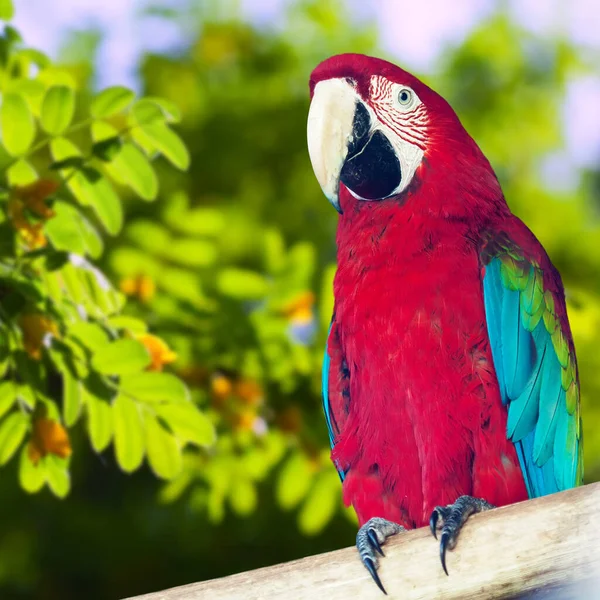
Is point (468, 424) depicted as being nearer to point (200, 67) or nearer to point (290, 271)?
point (290, 271)

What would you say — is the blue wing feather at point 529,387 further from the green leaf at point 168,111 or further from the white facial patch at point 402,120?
the green leaf at point 168,111

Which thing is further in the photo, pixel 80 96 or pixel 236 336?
pixel 80 96

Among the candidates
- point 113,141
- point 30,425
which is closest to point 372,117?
point 113,141

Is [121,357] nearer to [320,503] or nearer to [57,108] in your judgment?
[57,108]

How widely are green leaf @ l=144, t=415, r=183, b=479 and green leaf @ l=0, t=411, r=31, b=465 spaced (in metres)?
0.25

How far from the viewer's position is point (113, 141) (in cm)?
180

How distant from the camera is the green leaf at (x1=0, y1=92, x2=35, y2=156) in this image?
1.76m

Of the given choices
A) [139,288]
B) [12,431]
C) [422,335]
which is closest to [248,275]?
[139,288]

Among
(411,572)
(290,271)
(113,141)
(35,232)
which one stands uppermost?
(113,141)

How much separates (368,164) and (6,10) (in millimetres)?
867

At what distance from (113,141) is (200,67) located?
7.43 ft

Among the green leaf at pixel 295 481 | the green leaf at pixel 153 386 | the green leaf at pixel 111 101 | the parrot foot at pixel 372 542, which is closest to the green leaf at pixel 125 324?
the green leaf at pixel 153 386

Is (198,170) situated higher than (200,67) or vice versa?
(200,67)

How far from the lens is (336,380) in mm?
1718
